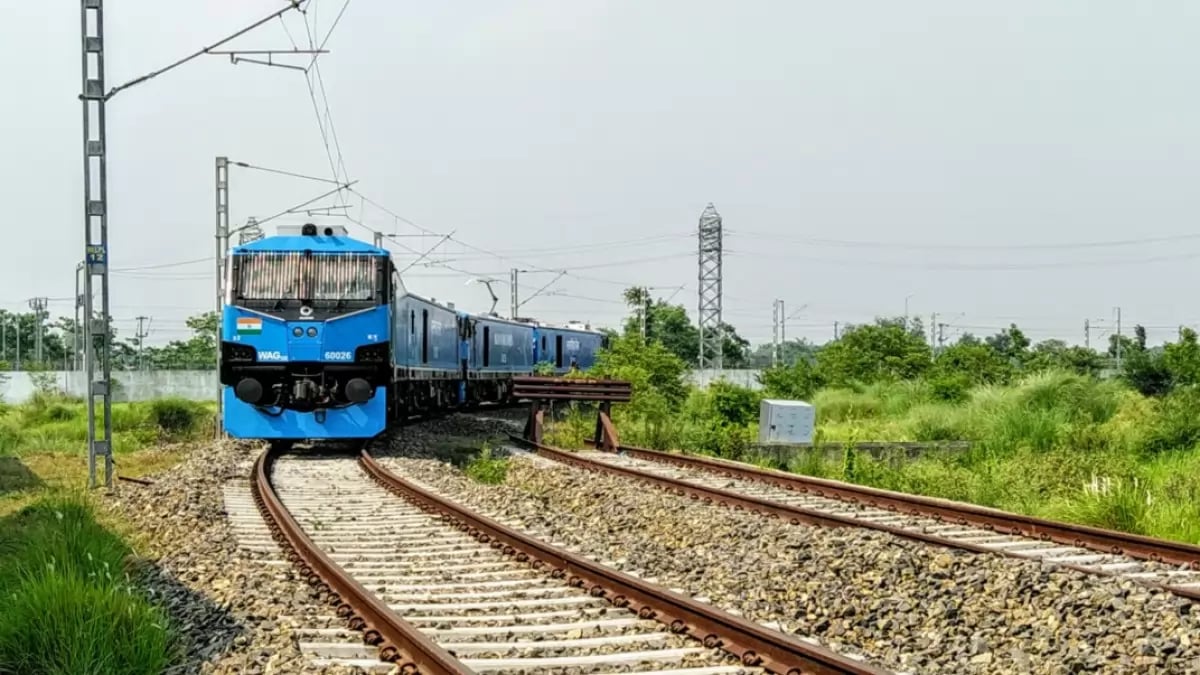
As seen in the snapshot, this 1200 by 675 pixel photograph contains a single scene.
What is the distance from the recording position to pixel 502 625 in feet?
23.1

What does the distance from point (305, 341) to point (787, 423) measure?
8.19 m

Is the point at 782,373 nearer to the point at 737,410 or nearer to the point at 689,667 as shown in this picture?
the point at 737,410

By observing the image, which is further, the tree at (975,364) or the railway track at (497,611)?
the tree at (975,364)

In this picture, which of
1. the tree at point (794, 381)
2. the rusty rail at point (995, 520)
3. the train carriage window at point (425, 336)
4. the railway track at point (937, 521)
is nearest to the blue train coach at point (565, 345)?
the tree at point (794, 381)

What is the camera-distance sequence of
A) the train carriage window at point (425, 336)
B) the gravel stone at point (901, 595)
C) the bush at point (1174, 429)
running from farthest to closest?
the train carriage window at point (425, 336)
the bush at point (1174, 429)
the gravel stone at point (901, 595)

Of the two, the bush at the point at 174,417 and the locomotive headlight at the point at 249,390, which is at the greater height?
the locomotive headlight at the point at 249,390

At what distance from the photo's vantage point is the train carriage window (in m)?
24.1

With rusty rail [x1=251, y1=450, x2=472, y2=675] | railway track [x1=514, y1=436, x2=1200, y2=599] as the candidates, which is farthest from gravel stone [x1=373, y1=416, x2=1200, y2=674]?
rusty rail [x1=251, y1=450, x2=472, y2=675]

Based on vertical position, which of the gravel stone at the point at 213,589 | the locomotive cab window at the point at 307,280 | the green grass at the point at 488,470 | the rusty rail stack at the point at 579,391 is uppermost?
the locomotive cab window at the point at 307,280

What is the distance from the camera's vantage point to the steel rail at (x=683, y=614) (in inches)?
228

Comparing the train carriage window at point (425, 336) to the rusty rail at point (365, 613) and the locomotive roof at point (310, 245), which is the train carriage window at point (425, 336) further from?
the rusty rail at point (365, 613)

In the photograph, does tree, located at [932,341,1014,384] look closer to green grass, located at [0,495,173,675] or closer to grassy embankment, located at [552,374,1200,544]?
grassy embankment, located at [552,374,1200,544]

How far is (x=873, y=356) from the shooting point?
42.1 metres

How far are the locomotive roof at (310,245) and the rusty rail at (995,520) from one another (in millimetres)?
6576
